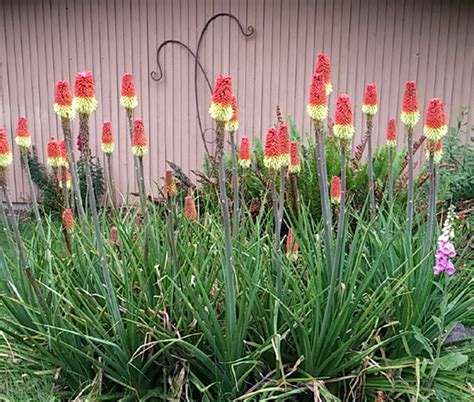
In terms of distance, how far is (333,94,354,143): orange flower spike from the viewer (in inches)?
71.7

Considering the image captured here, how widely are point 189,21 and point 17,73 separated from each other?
232 cm

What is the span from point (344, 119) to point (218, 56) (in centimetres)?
463

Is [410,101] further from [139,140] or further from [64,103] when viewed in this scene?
[64,103]

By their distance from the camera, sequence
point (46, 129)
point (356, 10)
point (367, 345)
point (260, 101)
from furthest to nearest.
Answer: point (46, 129) → point (260, 101) → point (356, 10) → point (367, 345)

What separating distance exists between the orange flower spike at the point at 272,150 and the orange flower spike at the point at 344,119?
213mm

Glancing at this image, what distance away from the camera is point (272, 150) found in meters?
1.88

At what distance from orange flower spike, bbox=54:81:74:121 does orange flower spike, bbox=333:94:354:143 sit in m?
0.95

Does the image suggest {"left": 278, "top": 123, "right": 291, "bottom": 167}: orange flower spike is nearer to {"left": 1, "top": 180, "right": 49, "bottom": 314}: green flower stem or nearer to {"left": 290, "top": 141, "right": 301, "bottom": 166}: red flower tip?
{"left": 290, "top": 141, "right": 301, "bottom": 166}: red flower tip

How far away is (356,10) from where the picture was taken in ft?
19.2

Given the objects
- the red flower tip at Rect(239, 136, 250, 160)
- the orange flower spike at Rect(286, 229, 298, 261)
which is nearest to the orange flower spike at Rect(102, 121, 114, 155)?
the red flower tip at Rect(239, 136, 250, 160)

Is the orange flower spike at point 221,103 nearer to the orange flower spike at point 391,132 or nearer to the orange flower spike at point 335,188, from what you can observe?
the orange flower spike at point 335,188

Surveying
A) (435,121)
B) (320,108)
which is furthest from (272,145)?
(435,121)

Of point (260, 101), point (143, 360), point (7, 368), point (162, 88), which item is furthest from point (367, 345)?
point (162, 88)

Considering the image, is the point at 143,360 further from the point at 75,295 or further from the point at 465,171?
the point at 465,171
